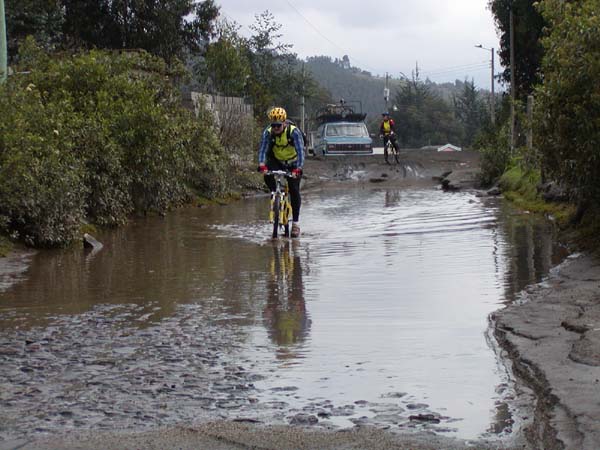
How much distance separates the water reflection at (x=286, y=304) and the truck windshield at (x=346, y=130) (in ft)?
103

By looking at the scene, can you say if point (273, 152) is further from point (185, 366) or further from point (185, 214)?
point (185, 366)

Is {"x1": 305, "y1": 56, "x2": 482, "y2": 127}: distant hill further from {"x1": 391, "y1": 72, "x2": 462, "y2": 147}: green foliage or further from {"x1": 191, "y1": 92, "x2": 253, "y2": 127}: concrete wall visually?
{"x1": 191, "y1": 92, "x2": 253, "y2": 127}: concrete wall

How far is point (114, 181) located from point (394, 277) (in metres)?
9.06

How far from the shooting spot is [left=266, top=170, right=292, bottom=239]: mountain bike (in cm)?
1588

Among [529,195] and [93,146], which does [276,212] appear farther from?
[529,195]

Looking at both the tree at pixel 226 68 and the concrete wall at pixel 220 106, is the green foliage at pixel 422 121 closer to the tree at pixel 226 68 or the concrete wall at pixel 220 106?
the tree at pixel 226 68

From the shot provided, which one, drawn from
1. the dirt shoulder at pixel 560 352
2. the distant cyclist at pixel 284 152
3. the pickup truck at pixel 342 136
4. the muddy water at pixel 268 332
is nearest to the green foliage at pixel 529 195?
the muddy water at pixel 268 332

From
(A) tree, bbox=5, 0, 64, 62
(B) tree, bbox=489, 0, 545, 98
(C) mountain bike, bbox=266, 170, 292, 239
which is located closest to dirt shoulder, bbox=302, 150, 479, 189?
(B) tree, bbox=489, 0, 545, 98

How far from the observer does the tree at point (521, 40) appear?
44.5 m

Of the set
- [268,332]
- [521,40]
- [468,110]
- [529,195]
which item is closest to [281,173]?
[268,332]

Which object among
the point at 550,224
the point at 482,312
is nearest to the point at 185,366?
the point at 482,312

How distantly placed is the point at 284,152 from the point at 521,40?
108 feet

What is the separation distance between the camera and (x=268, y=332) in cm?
839

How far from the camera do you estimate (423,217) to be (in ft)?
64.2
